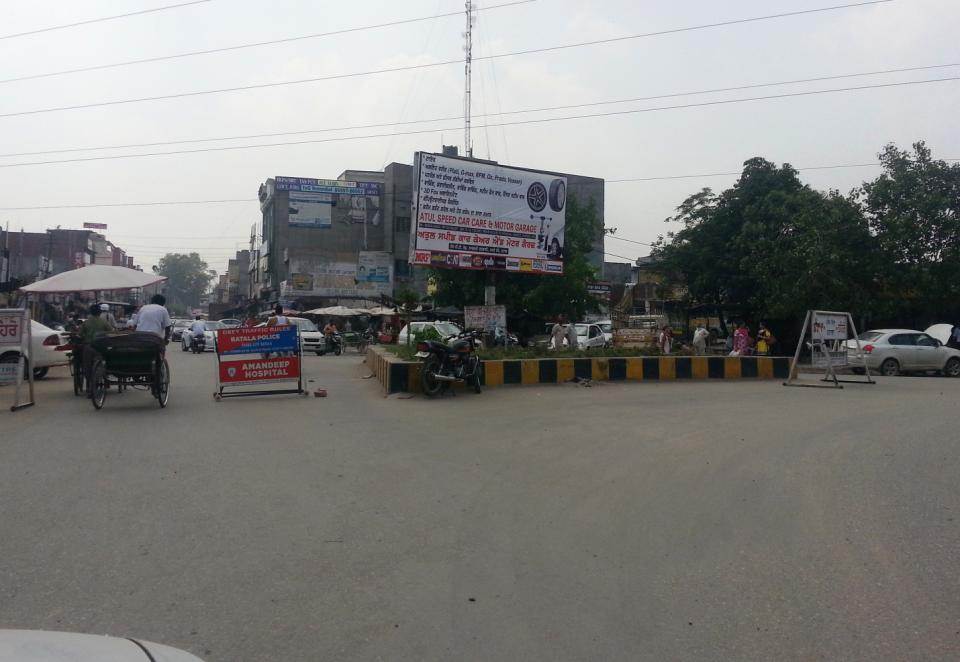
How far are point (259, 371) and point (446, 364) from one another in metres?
3.20

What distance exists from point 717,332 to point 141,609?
47296mm

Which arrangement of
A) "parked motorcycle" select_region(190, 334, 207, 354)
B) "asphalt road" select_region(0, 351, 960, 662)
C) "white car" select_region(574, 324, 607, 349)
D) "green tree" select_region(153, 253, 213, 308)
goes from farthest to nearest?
"green tree" select_region(153, 253, 213, 308), "parked motorcycle" select_region(190, 334, 207, 354), "white car" select_region(574, 324, 607, 349), "asphalt road" select_region(0, 351, 960, 662)

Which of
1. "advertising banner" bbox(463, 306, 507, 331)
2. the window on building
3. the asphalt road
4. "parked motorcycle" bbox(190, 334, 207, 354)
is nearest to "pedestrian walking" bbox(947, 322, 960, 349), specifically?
"advertising banner" bbox(463, 306, 507, 331)

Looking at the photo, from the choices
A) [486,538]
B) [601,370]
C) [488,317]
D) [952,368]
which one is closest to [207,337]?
[488,317]

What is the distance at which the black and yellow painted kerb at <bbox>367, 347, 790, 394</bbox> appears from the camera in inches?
565

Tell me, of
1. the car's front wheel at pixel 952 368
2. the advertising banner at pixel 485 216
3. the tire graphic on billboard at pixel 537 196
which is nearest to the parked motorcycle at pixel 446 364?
the advertising banner at pixel 485 216

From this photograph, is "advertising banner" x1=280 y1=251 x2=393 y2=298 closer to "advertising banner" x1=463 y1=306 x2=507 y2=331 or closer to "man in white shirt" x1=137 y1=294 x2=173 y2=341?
"advertising banner" x1=463 y1=306 x2=507 y2=331

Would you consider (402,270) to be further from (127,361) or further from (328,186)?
(127,361)

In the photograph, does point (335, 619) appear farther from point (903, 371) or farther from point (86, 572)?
point (903, 371)

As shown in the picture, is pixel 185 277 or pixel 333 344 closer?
pixel 333 344

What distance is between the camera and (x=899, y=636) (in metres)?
3.85

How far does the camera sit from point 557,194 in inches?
885

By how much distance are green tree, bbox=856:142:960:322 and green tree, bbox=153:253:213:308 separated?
410ft

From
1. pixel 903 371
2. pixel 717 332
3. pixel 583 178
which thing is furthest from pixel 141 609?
pixel 583 178
